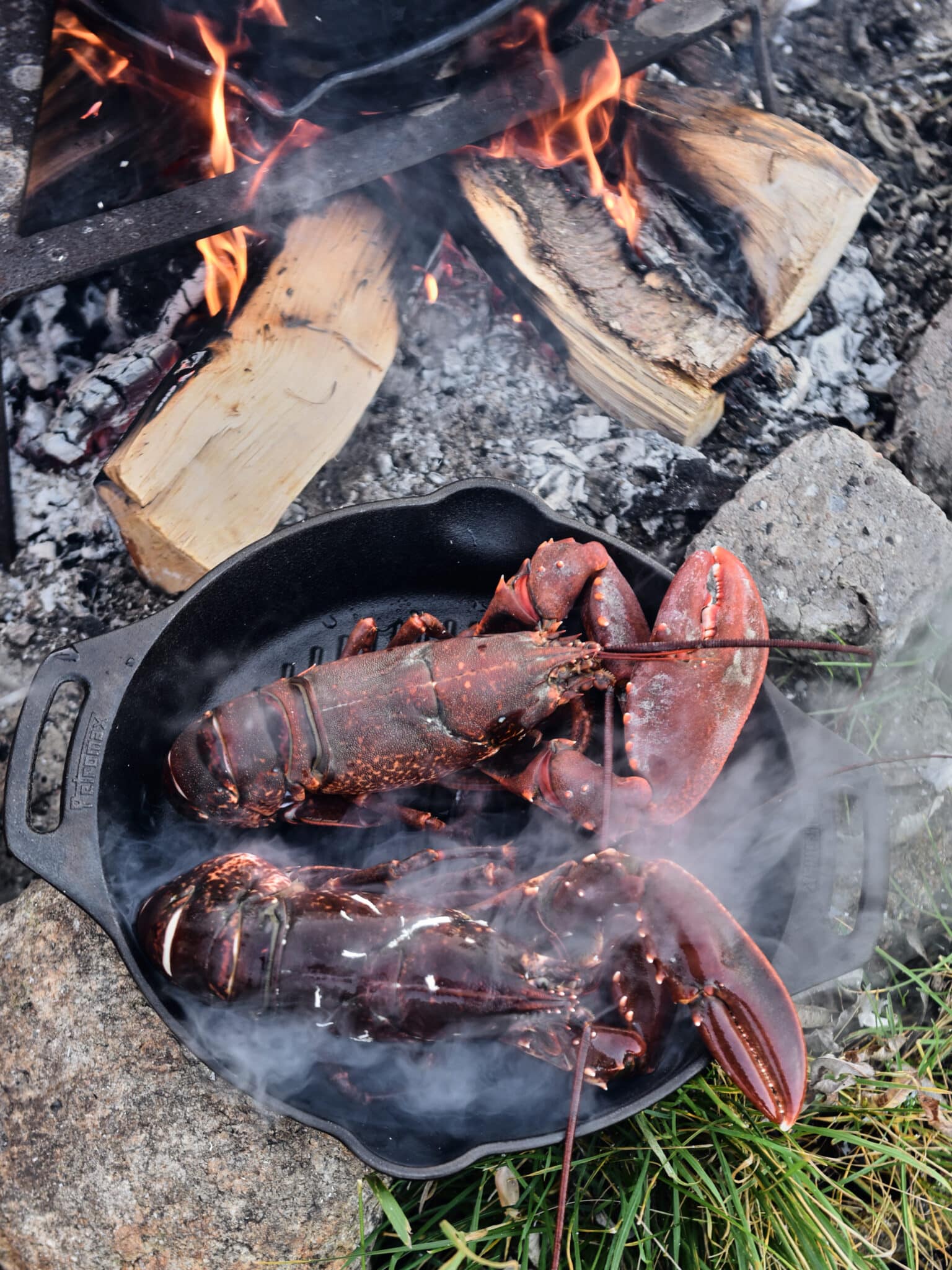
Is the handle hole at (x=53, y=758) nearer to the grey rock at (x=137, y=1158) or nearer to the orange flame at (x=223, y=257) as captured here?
the grey rock at (x=137, y=1158)

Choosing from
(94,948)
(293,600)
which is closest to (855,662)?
(293,600)

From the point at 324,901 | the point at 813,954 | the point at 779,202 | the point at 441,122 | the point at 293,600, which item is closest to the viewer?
the point at 813,954

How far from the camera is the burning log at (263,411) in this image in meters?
3.30

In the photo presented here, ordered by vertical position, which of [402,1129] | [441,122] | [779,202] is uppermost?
[441,122]

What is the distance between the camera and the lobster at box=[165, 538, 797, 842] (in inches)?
109

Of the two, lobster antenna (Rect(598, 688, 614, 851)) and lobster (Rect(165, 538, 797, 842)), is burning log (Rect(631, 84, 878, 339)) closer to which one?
lobster (Rect(165, 538, 797, 842))

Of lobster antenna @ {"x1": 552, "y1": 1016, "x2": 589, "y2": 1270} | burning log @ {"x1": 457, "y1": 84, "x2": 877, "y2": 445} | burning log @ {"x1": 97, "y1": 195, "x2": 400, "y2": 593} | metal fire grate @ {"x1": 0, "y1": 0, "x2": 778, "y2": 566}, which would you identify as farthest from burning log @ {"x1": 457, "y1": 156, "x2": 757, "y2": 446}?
lobster antenna @ {"x1": 552, "y1": 1016, "x2": 589, "y2": 1270}

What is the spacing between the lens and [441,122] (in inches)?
135

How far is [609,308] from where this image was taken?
3.64 metres

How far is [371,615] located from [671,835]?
1223 mm

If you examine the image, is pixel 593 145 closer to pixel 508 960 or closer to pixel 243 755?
pixel 243 755

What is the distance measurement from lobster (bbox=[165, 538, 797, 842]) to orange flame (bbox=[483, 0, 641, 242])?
1.68 m

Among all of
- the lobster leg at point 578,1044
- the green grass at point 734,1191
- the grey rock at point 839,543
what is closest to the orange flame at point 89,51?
the grey rock at point 839,543

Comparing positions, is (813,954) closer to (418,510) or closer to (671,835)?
(671,835)
